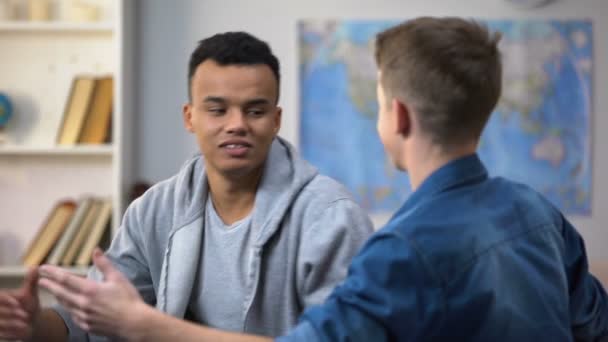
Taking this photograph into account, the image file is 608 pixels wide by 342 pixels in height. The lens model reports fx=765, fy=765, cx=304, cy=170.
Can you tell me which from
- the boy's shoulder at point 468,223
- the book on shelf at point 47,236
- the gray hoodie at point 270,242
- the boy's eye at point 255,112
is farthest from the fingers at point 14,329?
the book on shelf at point 47,236

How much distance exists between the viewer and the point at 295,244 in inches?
55.6

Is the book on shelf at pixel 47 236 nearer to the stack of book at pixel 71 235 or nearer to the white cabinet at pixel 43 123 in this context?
the stack of book at pixel 71 235

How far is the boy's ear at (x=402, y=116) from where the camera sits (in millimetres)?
1069

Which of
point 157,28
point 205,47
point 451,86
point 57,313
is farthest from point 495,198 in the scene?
point 157,28

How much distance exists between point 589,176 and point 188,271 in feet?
8.40

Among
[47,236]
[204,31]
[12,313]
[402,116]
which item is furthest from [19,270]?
[402,116]

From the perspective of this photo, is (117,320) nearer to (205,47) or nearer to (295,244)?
(295,244)

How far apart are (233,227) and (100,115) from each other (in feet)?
6.22

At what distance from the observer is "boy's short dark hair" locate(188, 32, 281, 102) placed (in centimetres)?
150

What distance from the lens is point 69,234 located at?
3.14 metres

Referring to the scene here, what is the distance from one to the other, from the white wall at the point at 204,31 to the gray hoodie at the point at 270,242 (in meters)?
1.87

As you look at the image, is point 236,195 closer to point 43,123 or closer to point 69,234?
point 69,234

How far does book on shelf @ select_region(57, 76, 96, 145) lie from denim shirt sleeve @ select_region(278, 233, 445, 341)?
8.14 ft

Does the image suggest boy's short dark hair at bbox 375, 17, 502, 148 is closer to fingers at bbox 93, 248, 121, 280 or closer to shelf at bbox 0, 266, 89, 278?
fingers at bbox 93, 248, 121, 280
